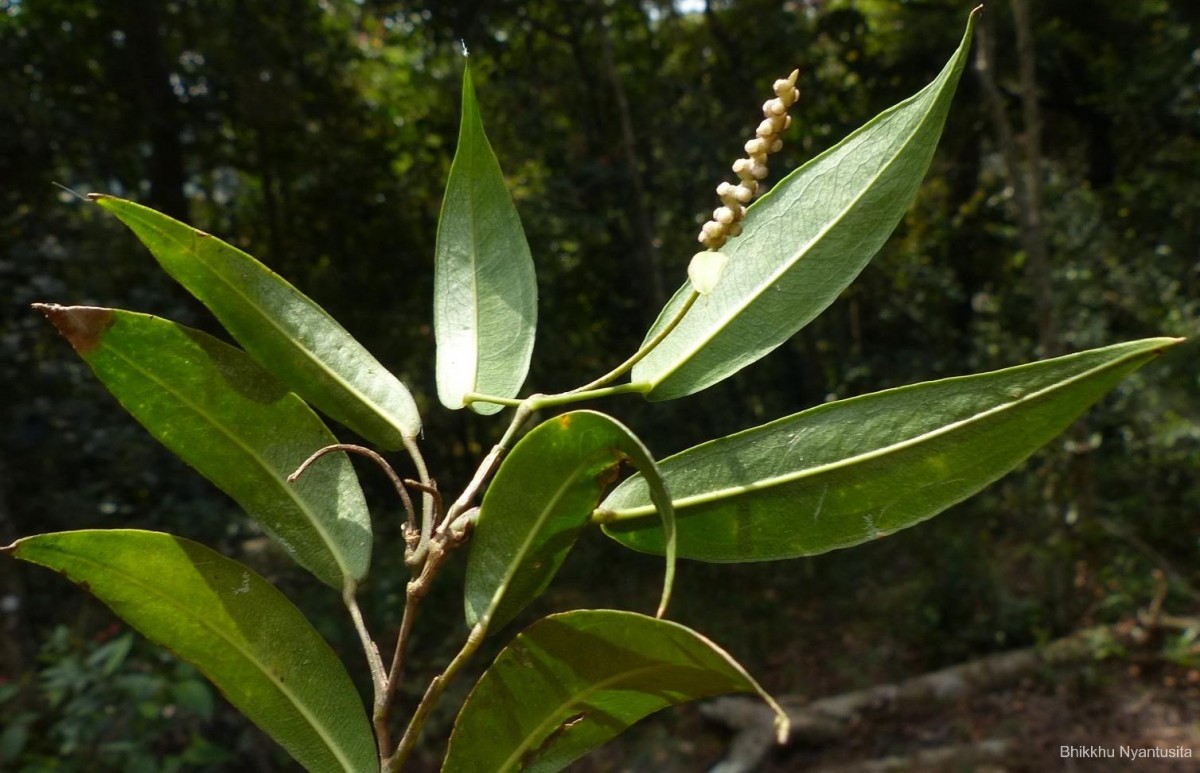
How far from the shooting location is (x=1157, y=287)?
464 cm

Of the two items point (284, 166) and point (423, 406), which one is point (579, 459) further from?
point (284, 166)

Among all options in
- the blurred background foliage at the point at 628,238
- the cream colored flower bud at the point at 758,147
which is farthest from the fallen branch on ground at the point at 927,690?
the cream colored flower bud at the point at 758,147

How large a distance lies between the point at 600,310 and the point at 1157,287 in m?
2.70

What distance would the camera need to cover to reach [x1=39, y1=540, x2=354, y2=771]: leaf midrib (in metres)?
0.42

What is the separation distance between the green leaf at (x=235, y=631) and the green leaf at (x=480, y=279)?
138mm

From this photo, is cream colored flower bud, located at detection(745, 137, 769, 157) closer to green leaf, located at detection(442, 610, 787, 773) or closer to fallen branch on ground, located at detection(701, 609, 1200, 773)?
green leaf, located at detection(442, 610, 787, 773)

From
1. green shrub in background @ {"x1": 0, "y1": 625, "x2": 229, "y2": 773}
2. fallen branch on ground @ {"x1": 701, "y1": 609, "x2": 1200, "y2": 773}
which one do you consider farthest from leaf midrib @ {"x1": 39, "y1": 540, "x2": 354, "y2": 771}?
fallen branch on ground @ {"x1": 701, "y1": 609, "x2": 1200, "y2": 773}

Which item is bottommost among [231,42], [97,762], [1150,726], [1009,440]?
[1150,726]

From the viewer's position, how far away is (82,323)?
1.36ft

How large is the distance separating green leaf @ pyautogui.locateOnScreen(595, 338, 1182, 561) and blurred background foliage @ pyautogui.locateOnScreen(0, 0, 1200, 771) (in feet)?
9.37

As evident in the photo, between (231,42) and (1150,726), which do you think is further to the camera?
(231,42)

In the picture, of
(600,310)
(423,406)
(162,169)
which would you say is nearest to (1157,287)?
(600,310)

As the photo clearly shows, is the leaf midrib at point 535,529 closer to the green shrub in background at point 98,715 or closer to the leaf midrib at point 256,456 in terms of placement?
the leaf midrib at point 256,456

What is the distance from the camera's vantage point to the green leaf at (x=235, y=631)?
416mm
